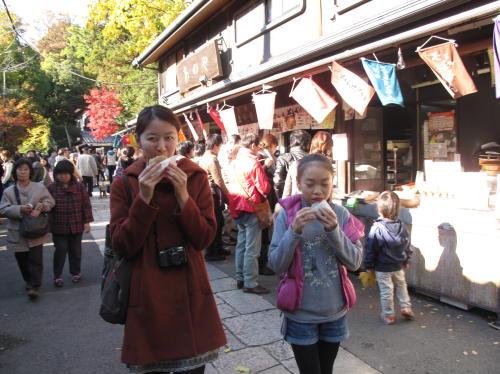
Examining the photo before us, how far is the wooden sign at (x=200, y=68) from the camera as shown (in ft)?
A: 40.1

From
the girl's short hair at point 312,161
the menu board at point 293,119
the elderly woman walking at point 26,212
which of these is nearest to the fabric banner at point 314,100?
the menu board at point 293,119

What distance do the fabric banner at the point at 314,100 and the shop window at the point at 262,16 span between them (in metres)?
2.91

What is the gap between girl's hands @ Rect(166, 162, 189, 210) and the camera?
6.38 feet

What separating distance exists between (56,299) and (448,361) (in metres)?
4.78

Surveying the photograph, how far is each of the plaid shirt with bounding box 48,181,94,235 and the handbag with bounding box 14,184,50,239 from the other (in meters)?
0.36

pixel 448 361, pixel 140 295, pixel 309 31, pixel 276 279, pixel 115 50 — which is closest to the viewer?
pixel 140 295

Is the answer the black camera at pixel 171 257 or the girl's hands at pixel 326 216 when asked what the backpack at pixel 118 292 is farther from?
the girl's hands at pixel 326 216

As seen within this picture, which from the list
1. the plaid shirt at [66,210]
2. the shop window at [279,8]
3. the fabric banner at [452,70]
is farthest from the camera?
the shop window at [279,8]

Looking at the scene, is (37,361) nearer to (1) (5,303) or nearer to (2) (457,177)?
(1) (5,303)

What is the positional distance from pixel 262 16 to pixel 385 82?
609 centimetres

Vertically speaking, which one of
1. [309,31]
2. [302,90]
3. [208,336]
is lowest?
[208,336]

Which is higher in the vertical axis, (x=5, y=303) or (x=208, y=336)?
(x=208, y=336)

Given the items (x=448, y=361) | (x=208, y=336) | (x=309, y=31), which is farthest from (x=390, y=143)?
(x=208, y=336)

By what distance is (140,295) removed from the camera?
6.58 feet
